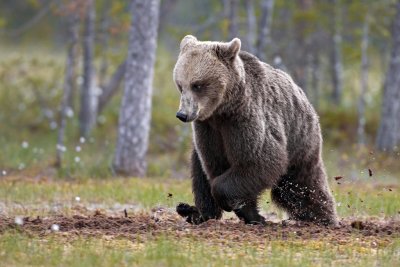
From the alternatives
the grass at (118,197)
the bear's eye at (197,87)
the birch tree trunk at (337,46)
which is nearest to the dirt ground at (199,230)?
→ the grass at (118,197)

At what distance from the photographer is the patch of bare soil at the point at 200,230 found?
687cm

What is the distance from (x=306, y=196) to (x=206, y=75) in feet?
5.75

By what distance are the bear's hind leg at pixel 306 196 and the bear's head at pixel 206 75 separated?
4.23ft

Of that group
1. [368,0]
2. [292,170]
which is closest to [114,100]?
[368,0]

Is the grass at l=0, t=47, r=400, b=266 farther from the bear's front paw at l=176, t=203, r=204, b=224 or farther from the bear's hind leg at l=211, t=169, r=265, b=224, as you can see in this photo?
the bear's front paw at l=176, t=203, r=204, b=224

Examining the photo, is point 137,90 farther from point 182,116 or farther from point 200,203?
point 182,116

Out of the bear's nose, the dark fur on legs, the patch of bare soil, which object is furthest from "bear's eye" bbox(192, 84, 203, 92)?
the patch of bare soil

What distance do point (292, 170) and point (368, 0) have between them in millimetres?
11055

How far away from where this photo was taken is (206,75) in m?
7.09

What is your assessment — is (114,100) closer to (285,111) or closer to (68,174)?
(68,174)

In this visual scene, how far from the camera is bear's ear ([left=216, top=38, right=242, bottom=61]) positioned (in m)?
7.13

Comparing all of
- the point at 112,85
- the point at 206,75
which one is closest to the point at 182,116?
the point at 206,75

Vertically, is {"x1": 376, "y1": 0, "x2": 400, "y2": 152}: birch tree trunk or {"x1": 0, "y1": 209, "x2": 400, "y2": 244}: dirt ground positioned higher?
{"x1": 376, "y1": 0, "x2": 400, "y2": 152}: birch tree trunk

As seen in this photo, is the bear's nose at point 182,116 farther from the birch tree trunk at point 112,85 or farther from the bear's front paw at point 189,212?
the birch tree trunk at point 112,85
